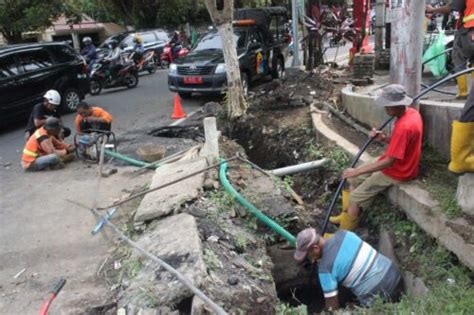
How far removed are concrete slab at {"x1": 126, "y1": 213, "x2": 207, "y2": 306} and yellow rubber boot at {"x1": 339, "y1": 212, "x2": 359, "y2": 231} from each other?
175 cm

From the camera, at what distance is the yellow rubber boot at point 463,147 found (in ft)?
11.5

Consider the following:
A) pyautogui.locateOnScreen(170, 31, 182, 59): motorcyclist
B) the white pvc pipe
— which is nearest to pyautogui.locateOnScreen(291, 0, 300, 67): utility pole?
the white pvc pipe

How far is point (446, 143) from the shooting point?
489cm

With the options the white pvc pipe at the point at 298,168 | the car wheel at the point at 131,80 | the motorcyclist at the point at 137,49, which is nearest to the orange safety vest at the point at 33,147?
the white pvc pipe at the point at 298,168

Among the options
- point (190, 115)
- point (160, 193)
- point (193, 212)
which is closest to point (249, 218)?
point (193, 212)

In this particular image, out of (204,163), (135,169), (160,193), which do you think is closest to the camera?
(160,193)

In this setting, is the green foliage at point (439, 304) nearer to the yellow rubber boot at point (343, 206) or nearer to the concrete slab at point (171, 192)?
the yellow rubber boot at point (343, 206)

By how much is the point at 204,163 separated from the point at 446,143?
9.55 feet

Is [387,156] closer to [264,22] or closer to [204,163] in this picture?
[204,163]

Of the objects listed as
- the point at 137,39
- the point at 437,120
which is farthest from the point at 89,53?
the point at 437,120

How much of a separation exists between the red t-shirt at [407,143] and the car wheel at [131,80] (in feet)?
39.1

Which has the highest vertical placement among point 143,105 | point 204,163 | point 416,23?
point 416,23

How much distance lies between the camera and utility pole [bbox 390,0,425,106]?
4785mm

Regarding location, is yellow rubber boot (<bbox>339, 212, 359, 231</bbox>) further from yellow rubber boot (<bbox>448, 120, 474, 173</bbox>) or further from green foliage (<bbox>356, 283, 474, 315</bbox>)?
yellow rubber boot (<bbox>448, 120, 474, 173</bbox>)
